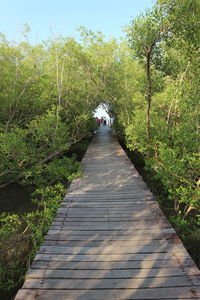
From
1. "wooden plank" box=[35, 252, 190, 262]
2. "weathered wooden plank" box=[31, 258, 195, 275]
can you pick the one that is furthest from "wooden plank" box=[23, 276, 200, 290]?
"wooden plank" box=[35, 252, 190, 262]

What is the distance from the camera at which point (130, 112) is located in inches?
517

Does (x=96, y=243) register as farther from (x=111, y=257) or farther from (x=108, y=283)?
(x=108, y=283)

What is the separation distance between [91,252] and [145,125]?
20.7 feet

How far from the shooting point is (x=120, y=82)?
12.9 metres

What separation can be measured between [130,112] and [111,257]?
36.9 ft

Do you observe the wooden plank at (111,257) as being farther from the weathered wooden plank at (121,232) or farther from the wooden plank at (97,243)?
the weathered wooden plank at (121,232)

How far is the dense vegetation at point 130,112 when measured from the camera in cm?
514

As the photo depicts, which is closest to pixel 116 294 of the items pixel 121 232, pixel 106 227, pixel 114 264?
pixel 114 264

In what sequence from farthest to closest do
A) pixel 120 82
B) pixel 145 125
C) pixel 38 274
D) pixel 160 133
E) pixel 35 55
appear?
pixel 120 82
pixel 35 55
pixel 145 125
pixel 160 133
pixel 38 274

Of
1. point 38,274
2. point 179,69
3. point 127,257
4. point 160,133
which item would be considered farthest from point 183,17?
point 38,274

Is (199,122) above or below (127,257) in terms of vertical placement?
above

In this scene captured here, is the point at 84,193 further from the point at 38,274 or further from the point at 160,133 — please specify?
the point at 160,133

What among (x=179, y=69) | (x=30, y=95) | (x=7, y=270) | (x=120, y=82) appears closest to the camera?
(x=7, y=270)

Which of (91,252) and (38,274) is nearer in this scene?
(38,274)
